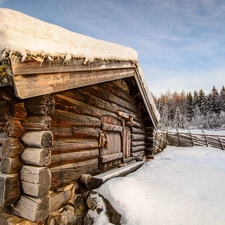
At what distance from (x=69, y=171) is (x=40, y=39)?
7.90ft

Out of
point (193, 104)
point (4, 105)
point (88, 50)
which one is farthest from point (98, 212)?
point (193, 104)

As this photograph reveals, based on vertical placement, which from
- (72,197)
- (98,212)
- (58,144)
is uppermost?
(58,144)

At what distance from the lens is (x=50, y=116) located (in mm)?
3041

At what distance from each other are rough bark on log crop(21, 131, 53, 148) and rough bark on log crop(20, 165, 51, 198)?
32 centimetres

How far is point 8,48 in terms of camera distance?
74.0 inches

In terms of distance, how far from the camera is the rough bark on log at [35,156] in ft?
8.03

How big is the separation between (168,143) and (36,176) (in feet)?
55.1

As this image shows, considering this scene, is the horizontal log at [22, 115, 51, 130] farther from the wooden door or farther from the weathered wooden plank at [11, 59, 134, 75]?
the wooden door

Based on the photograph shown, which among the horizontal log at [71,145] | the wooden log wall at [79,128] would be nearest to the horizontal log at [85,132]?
the wooden log wall at [79,128]

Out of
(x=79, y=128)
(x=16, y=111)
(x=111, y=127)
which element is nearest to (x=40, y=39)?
(x=16, y=111)

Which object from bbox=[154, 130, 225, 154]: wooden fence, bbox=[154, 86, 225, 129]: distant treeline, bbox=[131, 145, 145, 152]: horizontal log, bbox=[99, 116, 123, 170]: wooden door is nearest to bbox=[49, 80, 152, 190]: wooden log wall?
bbox=[99, 116, 123, 170]: wooden door

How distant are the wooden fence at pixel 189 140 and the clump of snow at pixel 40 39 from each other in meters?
12.5

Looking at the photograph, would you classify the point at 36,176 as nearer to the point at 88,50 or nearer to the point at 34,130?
the point at 34,130

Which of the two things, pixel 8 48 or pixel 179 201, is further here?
pixel 179 201
